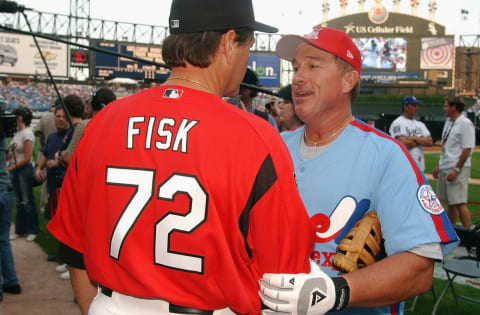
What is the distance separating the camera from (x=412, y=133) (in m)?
8.34

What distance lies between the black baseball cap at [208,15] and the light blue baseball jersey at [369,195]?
32.5 inches

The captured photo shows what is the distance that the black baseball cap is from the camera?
4.88 ft

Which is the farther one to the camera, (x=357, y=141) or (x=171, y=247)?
(x=357, y=141)

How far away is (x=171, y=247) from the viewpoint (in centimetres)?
139

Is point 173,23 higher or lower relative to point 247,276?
higher

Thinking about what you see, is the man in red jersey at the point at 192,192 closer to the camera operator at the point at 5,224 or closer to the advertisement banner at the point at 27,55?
the camera operator at the point at 5,224

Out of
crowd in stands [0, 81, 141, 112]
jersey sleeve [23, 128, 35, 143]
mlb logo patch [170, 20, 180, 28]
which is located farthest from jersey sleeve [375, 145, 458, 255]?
crowd in stands [0, 81, 141, 112]

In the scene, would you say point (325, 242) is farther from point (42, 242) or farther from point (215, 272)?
point (42, 242)

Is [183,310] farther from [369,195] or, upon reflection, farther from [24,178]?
[24,178]

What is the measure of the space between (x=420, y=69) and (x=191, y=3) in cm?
6146

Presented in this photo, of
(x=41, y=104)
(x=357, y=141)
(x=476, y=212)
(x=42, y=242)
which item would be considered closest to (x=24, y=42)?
(x=41, y=104)

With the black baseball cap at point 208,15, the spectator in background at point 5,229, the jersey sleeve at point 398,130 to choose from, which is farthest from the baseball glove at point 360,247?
the jersey sleeve at point 398,130

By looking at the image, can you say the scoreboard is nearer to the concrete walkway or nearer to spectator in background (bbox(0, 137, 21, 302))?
the concrete walkway

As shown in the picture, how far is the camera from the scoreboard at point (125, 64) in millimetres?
40156
